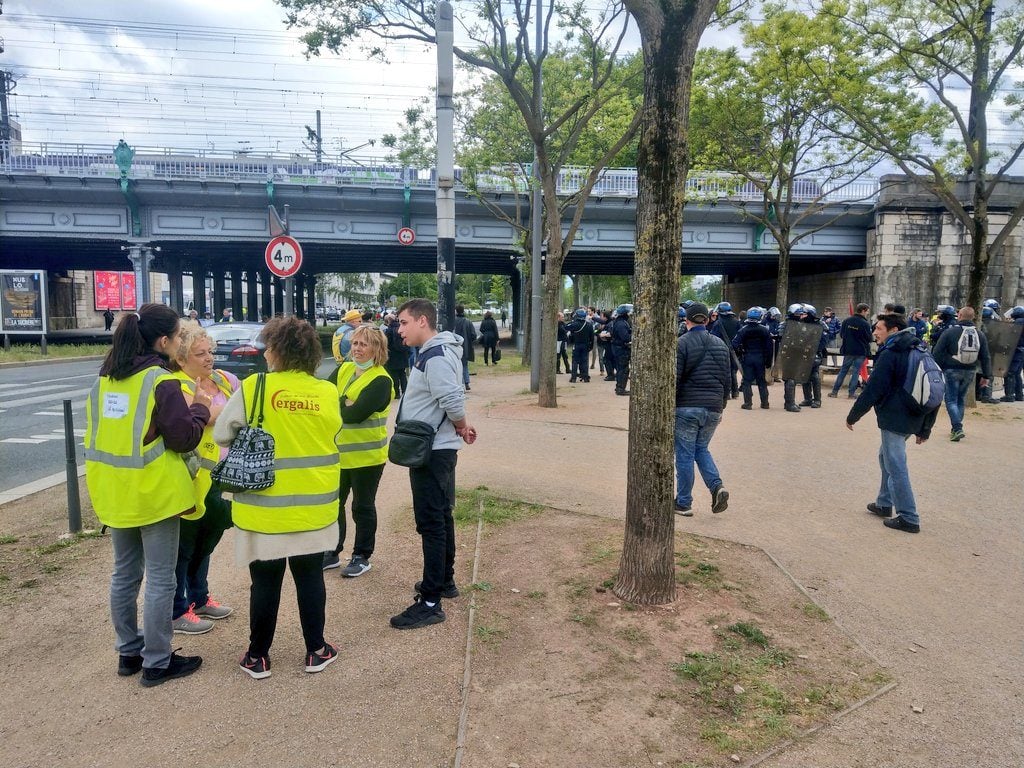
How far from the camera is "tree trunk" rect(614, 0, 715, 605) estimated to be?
12.6 ft

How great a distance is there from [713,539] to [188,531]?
357 cm

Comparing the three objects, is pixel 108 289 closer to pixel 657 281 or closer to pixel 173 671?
pixel 173 671

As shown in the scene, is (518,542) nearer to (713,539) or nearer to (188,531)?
(713,539)

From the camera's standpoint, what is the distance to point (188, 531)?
12.4ft

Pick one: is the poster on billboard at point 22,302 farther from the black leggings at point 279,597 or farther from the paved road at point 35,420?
the black leggings at point 279,597

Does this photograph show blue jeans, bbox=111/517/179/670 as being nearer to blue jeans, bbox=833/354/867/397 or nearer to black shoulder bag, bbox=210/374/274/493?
black shoulder bag, bbox=210/374/274/493

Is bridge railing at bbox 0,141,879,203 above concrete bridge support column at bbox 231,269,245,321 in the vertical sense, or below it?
above

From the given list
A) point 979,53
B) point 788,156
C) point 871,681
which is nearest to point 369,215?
point 788,156

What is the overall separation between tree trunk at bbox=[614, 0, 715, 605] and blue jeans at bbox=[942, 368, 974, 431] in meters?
7.48

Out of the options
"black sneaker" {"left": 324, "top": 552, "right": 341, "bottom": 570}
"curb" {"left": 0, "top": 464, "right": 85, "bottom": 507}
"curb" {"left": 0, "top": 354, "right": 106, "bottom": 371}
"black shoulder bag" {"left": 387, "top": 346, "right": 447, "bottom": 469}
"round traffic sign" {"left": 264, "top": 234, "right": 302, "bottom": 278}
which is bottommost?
"curb" {"left": 0, "top": 464, "right": 85, "bottom": 507}

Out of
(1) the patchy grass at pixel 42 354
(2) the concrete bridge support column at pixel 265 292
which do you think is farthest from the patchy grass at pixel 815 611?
(2) the concrete bridge support column at pixel 265 292

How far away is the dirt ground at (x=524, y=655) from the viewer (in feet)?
9.59

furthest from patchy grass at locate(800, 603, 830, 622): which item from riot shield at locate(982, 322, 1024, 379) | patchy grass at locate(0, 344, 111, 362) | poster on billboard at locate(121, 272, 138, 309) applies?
poster on billboard at locate(121, 272, 138, 309)

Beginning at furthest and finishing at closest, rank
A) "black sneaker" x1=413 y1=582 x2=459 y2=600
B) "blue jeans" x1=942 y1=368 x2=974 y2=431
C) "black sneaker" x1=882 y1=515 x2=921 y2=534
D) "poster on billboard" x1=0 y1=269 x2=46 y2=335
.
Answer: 1. "poster on billboard" x1=0 y1=269 x2=46 y2=335
2. "blue jeans" x1=942 y1=368 x2=974 y2=431
3. "black sneaker" x1=882 y1=515 x2=921 y2=534
4. "black sneaker" x1=413 y1=582 x2=459 y2=600
